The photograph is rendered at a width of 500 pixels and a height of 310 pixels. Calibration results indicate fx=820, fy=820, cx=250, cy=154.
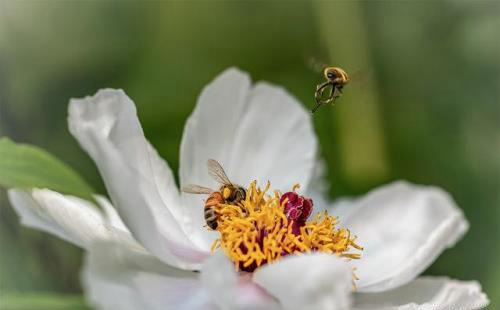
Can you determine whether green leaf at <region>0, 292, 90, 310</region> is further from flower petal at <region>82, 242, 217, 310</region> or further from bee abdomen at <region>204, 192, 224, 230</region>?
bee abdomen at <region>204, 192, 224, 230</region>

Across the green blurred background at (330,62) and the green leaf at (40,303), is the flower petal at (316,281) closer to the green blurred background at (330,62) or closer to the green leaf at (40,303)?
the green leaf at (40,303)

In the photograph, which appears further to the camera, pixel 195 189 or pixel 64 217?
pixel 195 189

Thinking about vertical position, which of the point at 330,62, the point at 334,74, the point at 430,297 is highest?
the point at 334,74

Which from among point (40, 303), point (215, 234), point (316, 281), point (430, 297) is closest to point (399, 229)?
point (430, 297)

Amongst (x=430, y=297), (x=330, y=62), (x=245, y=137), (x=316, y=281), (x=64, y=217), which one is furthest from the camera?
(x=330, y=62)

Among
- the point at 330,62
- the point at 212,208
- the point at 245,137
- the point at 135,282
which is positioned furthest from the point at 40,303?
the point at 330,62

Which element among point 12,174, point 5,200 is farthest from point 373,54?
point 12,174

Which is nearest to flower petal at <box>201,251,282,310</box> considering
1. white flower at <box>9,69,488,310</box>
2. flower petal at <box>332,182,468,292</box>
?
white flower at <box>9,69,488,310</box>

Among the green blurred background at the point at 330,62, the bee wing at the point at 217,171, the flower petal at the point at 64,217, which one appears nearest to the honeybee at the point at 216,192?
the bee wing at the point at 217,171

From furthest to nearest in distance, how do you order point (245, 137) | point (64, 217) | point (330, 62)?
point (330, 62)
point (245, 137)
point (64, 217)

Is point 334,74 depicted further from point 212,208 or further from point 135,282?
point 135,282

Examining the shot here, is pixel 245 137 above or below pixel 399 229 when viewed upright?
above
